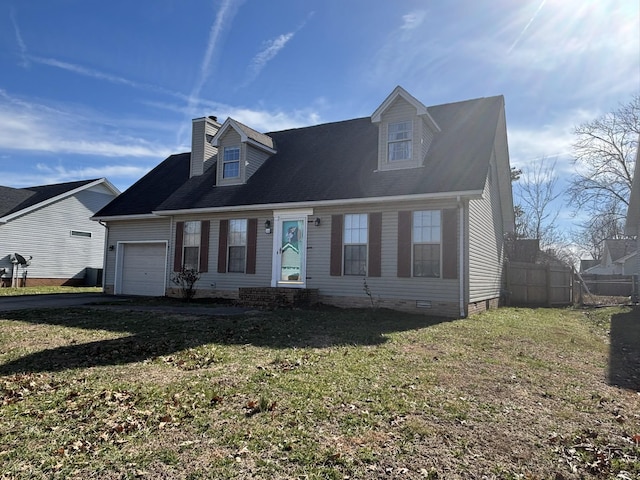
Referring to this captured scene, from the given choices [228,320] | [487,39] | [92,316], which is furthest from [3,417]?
[487,39]

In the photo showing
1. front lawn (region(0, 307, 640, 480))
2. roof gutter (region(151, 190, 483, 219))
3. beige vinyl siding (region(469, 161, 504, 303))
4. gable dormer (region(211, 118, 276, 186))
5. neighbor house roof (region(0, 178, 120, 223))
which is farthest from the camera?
neighbor house roof (region(0, 178, 120, 223))

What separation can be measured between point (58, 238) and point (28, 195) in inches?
150

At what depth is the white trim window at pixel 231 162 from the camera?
15109 mm

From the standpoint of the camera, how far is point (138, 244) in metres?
17.1

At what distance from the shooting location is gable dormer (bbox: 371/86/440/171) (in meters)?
12.4

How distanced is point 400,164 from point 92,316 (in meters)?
8.95

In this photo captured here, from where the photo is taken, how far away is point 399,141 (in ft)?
41.8

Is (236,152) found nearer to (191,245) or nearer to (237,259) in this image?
(191,245)

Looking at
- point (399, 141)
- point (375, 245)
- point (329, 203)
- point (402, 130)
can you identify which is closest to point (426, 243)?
point (375, 245)

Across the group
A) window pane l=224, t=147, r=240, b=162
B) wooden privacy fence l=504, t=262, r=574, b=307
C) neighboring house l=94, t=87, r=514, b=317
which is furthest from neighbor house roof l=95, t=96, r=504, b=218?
wooden privacy fence l=504, t=262, r=574, b=307

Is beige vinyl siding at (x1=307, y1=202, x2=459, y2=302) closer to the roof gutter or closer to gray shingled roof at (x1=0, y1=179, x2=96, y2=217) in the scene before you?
the roof gutter

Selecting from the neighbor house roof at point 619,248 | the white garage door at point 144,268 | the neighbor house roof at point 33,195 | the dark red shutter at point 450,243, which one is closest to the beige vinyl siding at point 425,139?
the dark red shutter at point 450,243

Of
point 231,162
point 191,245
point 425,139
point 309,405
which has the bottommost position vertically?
point 309,405

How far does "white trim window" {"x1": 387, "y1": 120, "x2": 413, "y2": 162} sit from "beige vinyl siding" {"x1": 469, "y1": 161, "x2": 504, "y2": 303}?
2457mm
